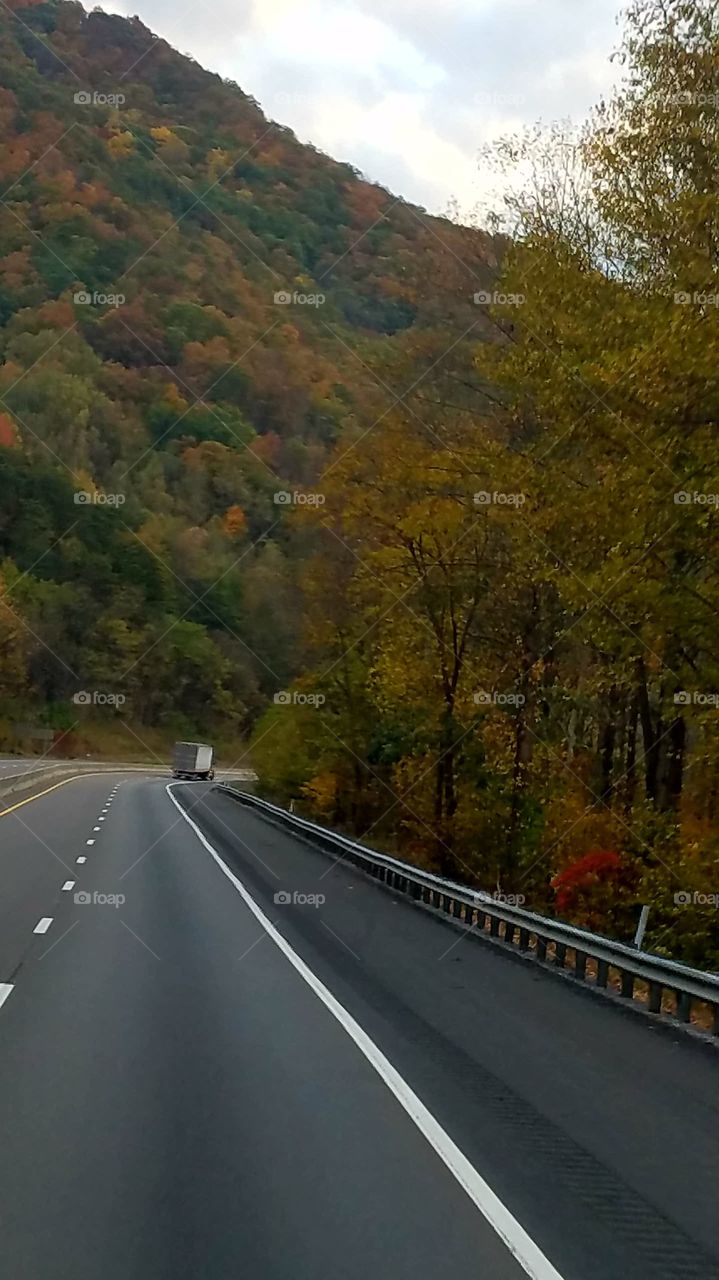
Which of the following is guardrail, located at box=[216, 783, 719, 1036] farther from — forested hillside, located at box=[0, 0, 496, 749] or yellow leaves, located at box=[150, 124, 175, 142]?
yellow leaves, located at box=[150, 124, 175, 142]

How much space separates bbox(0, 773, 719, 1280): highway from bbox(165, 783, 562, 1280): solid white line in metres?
0.03

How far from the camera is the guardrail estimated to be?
1361cm

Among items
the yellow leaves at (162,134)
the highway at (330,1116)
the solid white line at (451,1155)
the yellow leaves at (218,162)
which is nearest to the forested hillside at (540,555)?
the highway at (330,1116)

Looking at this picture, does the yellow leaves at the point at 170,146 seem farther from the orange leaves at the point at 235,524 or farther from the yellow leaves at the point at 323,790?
the yellow leaves at the point at 323,790

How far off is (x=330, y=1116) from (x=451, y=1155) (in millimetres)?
1120

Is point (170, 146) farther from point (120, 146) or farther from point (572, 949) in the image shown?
point (572, 949)

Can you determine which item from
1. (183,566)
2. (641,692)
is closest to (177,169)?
(183,566)

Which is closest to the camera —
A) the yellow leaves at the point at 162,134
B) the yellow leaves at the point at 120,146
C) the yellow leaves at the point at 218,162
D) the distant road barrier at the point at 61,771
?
the distant road barrier at the point at 61,771

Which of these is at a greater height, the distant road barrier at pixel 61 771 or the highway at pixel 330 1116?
the distant road barrier at pixel 61 771

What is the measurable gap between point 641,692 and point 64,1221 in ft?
72.8

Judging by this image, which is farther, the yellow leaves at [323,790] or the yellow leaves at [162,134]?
the yellow leaves at [162,134]

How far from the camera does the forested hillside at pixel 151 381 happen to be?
12369 cm

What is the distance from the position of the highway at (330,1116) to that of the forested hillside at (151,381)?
8785cm

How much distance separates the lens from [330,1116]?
30.1 ft
